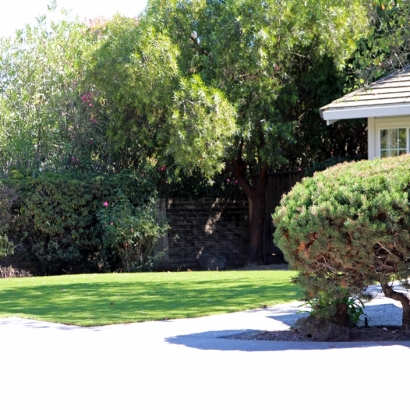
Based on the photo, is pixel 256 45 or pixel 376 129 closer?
pixel 376 129

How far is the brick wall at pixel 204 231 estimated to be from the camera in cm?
2075

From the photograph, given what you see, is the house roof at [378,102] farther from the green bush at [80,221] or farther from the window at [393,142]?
the green bush at [80,221]

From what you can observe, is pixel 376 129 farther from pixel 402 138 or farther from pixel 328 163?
pixel 328 163

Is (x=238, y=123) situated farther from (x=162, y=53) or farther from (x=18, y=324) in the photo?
(x=18, y=324)

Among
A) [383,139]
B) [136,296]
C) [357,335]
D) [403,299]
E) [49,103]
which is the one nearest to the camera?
[357,335]

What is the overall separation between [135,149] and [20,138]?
2867 mm

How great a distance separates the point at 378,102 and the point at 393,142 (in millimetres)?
1172

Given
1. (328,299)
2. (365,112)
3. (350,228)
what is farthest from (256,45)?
(350,228)

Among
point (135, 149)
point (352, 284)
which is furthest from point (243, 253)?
point (352, 284)

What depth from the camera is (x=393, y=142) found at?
16500mm

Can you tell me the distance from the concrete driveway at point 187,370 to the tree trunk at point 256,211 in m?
11.8

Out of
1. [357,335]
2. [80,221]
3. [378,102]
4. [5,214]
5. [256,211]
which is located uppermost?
[378,102]

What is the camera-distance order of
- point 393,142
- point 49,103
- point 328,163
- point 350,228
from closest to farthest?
point 350,228, point 393,142, point 328,163, point 49,103

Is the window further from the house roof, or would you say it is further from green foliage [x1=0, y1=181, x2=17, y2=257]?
green foliage [x1=0, y1=181, x2=17, y2=257]
